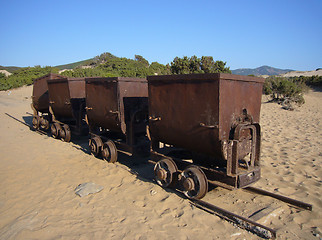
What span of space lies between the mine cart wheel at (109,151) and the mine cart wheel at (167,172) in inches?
76.6

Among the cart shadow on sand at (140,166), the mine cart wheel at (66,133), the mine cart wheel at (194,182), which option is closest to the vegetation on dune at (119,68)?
the mine cart wheel at (66,133)

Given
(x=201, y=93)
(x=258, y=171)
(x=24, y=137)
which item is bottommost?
(x=24, y=137)

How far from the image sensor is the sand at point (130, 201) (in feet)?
11.7

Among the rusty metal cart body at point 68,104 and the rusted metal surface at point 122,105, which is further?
the rusty metal cart body at point 68,104

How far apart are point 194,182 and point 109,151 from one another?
9.87 ft

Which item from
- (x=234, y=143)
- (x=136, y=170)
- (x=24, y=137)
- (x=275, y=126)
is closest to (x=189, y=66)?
(x=275, y=126)

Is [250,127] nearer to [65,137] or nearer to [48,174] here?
[48,174]

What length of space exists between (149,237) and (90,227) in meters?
0.97

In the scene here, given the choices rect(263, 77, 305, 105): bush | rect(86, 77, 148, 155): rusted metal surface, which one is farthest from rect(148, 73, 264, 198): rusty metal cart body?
rect(263, 77, 305, 105): bush

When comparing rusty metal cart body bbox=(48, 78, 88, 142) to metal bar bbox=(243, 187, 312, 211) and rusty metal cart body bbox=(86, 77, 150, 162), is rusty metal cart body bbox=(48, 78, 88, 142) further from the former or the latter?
metal bar bbox=(243, 187, 312, 211)

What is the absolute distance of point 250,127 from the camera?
13.5 ft

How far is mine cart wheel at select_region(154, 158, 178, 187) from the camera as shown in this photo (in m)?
4.73

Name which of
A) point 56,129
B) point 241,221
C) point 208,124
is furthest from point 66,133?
point 241,221

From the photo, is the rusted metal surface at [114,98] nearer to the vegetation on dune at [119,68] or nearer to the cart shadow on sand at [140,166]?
the cart shadow on sand at [140,166]
